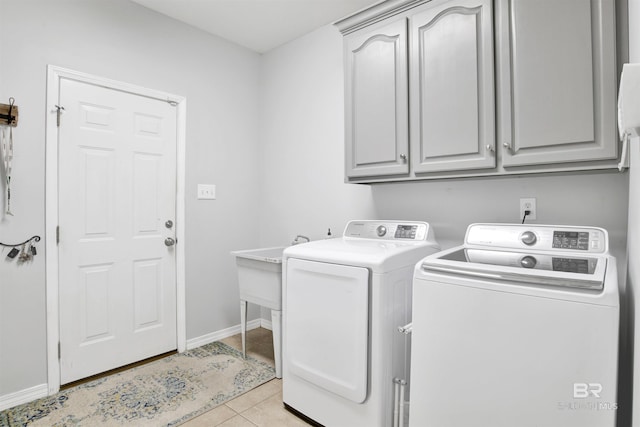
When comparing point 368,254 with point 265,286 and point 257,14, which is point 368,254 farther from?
point 257,14

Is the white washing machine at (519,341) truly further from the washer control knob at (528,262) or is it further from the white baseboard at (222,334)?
the white baseboard at (222,334)

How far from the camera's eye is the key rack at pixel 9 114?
192 cm

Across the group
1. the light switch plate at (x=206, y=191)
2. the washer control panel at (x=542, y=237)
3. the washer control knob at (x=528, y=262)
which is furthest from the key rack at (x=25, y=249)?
the washer control knob at (x=528, y=262)

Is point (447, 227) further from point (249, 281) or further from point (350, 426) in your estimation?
point (249, 281)

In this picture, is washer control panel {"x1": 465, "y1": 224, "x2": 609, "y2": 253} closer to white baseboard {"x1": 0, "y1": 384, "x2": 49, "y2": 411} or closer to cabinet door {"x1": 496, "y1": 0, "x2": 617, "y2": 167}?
cabinet door {"x1": 496, "y1": 0, "x2": 617, "y2": 167}

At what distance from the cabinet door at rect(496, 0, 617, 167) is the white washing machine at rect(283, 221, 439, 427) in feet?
2.46

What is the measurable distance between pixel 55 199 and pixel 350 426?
217cm

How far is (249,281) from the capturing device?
2.51 m

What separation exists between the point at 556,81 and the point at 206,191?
2.49 m

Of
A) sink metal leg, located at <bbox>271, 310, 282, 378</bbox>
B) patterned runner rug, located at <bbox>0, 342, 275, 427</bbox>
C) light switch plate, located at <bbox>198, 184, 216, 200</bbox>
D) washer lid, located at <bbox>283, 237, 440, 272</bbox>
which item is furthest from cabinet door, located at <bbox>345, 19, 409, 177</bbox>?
patterned runner rug, located at <bbox>0, 342, 275, 427</bbox>

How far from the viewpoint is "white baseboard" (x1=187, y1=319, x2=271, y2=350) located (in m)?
2.84

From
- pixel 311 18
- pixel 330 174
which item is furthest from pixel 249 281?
pixel 311 18

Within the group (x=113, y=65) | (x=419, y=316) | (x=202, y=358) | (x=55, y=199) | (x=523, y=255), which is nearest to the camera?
(x=419, y=316)

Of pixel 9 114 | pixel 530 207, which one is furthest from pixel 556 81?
pixel 9 114
